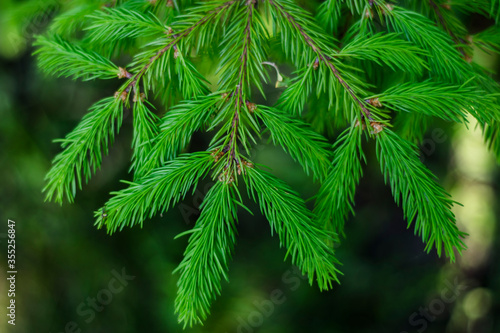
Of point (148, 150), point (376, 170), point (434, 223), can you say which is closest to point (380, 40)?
point (434, 223)

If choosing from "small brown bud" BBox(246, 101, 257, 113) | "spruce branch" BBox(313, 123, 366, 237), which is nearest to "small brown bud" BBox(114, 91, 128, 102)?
"small brown bud" BBox(246, 101, 257, 113)

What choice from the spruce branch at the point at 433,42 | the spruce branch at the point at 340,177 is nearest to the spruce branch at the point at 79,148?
the spruce branch at the point at 340,177

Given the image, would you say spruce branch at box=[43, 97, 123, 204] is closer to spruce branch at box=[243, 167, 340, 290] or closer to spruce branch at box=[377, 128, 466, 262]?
spruce branch at box=[243, 167, 340, 290]

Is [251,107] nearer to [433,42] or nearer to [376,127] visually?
[376,127]

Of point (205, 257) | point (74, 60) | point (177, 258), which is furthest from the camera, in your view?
point (177, 258)

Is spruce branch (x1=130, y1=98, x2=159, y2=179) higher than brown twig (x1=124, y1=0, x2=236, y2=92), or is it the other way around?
brown twig (x1=124, y1=0, x2=236, y2=92)

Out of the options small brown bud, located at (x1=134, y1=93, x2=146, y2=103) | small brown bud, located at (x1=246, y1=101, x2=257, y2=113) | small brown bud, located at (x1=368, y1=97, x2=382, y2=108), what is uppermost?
small brown bud, located at (x1=368, y1=97, x2=382, y2=108)

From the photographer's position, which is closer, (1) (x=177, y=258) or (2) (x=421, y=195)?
(2) (x=421, y=195)

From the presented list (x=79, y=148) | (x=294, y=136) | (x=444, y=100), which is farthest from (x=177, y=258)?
(x=444, y=100)

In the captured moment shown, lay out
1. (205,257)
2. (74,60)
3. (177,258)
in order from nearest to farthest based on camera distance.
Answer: (205,257) < (74,60) < (177,258)
